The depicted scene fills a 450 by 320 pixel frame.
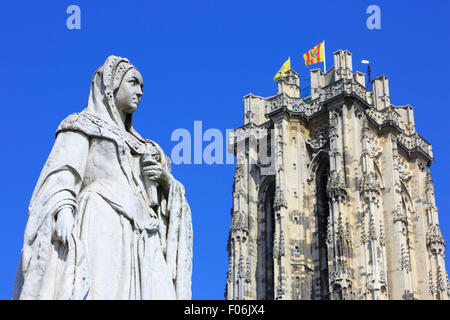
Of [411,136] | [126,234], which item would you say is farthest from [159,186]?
[411,136]

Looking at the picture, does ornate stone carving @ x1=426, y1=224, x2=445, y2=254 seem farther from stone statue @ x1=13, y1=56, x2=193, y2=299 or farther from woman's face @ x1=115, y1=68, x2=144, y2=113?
woman's face @ x1=115, y1=68, x2=144, y2=113

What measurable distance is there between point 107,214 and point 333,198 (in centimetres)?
3704

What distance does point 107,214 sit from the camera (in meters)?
4.98

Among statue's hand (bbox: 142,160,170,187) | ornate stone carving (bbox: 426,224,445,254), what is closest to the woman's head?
statue's hand (bbox: 142,160,170,187)

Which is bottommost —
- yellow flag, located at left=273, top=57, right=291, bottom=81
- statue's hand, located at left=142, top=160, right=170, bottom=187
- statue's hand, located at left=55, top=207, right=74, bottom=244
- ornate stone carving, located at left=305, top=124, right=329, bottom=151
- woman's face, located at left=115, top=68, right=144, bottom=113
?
statue's hand, located at left=55, top=207, right=74, bottom=244

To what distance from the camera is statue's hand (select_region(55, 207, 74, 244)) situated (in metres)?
4.69

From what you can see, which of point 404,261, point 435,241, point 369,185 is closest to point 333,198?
point 369,185

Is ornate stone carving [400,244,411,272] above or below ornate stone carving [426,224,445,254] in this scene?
below

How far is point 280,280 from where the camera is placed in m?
41.4

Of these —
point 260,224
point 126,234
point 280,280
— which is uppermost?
point 260,224

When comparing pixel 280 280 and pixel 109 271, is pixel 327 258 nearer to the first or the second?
pixel 280 280

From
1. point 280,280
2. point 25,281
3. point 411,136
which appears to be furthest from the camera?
point 411,136

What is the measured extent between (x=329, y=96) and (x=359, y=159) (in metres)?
4.27
